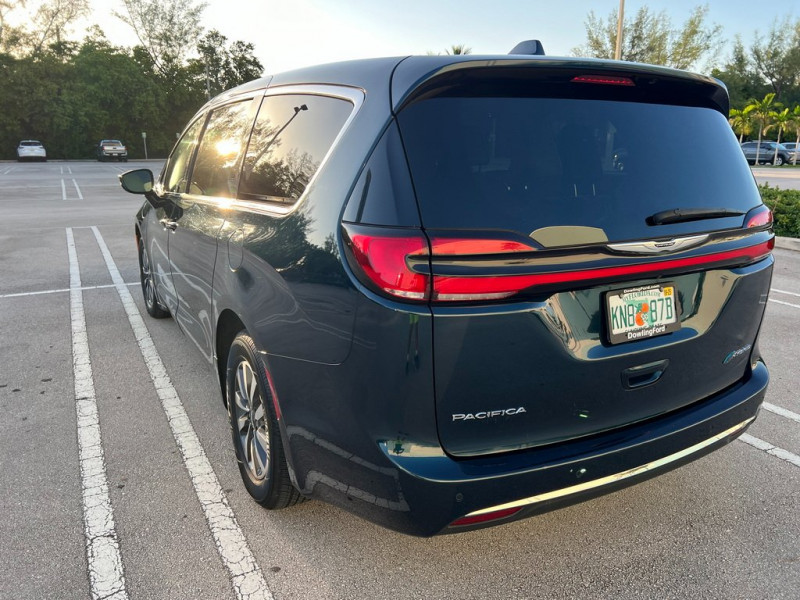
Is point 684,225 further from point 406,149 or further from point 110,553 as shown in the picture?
point 110,553

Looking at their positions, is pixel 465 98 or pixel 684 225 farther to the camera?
pixel 684 225

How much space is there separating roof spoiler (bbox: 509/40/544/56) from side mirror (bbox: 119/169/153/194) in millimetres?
2829

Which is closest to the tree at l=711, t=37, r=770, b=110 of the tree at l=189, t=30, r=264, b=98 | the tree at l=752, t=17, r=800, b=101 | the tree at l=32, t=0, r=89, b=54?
the tree at l=752, t=17, r=800, b=101

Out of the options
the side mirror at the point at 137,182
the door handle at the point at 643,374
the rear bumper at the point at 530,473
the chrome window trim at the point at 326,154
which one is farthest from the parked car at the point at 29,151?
the door handle at the point at 643,374

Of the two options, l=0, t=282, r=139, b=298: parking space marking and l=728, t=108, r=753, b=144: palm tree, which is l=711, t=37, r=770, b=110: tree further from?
l=0, t=282, r=139, b=298: parking space marking

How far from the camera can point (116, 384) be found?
4109 mm

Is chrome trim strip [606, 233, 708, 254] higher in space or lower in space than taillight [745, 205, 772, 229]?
lower

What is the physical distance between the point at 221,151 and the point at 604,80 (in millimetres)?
2027

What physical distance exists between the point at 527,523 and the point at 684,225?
1.37 metres

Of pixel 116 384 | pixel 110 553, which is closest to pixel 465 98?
pixel 110 553

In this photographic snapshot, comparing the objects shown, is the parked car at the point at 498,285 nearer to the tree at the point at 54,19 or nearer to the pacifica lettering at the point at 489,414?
the pacifica lettering at the point at 489,414

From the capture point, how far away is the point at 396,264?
177cm

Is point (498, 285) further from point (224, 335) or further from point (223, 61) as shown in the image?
point (223, 61)

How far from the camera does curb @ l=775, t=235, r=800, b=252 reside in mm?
9266
